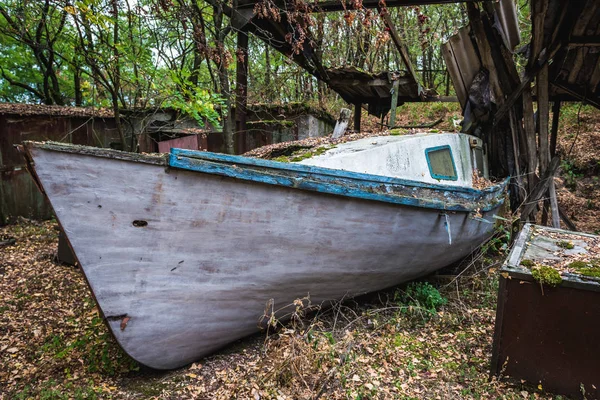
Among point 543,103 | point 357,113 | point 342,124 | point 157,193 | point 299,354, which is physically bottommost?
point 299,354

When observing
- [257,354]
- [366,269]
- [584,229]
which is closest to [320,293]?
[366,269]

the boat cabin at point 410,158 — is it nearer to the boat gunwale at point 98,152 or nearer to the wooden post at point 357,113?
the boat gunwale at point 98,152

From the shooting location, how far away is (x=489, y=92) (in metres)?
6.57

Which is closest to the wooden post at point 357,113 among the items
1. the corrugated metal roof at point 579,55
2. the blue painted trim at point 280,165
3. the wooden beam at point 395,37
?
the wooden beam at point 395,37

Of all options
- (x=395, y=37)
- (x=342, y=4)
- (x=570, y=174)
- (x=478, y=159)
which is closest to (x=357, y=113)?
(x=395, y=37)

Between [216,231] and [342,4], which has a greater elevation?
[342,4]

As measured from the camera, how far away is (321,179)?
327 cm

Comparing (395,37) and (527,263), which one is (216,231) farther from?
(395,37)

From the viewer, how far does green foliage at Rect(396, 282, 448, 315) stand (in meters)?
4.50

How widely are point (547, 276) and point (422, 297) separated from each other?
195 cm

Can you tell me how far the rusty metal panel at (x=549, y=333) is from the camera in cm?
274

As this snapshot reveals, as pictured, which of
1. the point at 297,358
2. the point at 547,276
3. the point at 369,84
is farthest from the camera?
the point at 369,84

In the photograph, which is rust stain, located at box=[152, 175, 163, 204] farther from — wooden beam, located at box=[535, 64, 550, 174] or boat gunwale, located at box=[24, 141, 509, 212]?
wooden beam, located at box=[535, 64, 550, 174]

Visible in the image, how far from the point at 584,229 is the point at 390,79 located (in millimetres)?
5111
